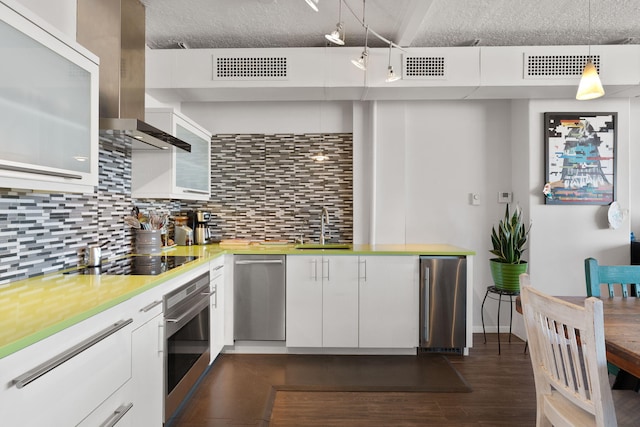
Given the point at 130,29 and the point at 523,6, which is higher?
the point at 523,6

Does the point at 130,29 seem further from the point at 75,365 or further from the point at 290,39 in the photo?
the point at 75,365

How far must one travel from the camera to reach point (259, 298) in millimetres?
3197

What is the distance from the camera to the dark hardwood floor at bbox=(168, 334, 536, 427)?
2.25 m

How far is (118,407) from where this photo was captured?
1.55 meters

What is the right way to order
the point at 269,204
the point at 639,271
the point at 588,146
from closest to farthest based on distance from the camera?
the point at 639,271 < the point at 588,146 < the point at 269,204

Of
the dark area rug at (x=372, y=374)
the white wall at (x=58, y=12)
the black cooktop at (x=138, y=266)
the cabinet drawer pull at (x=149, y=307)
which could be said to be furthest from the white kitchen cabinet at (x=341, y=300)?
the white wall at (x=58, y=12)

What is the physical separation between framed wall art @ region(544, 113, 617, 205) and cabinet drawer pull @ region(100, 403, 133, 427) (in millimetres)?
3556

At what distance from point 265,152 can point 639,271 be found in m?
3.01

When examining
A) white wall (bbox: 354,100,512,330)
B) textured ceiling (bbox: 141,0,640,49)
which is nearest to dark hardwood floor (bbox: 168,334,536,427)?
white wall (bbox: 354,100,512,330)

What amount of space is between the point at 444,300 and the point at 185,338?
204cm

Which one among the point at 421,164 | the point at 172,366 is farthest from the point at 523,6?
the point at 172,366

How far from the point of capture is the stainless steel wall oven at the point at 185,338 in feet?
6.75

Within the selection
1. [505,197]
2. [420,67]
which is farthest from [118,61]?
[505,197]

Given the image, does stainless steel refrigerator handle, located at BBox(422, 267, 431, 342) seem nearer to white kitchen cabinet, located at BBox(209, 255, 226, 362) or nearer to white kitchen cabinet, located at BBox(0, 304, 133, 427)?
white kitchen cabinet, located at BBox(209, 255, 226, 362)
